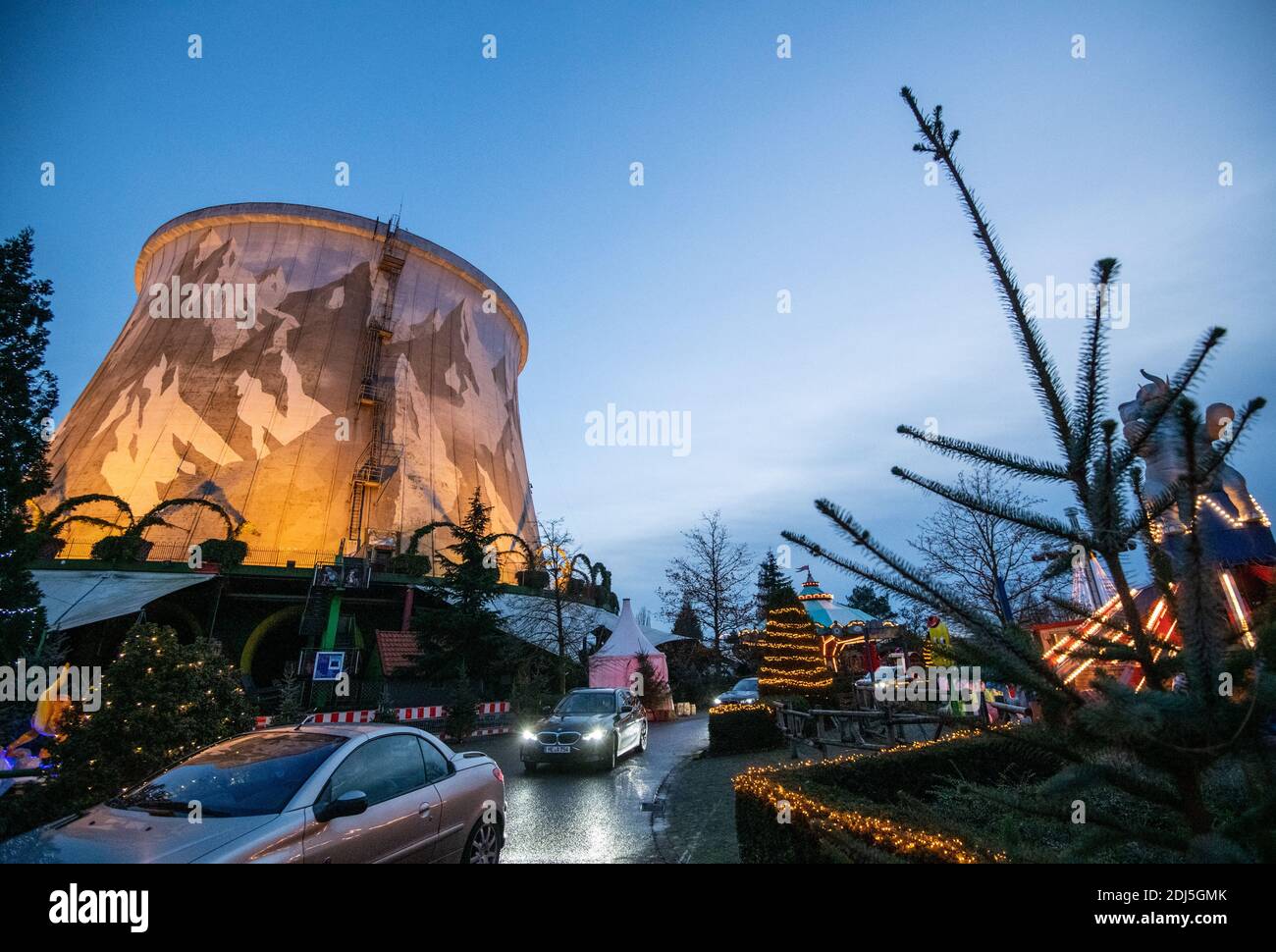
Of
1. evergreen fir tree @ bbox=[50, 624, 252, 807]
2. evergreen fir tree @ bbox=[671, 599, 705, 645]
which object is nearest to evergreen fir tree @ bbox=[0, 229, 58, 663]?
evergreen fir tree @ bbox=[50, 624, 252, 807]

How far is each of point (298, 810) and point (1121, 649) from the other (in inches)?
177

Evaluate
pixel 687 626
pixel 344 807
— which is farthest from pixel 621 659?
pixel 687 626

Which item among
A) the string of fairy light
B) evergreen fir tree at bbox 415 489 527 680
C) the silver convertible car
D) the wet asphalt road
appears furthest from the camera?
evergreen fir tree at bbox 415 489 527 680

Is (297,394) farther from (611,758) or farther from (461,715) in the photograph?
(611,758)

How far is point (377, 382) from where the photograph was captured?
31.0m

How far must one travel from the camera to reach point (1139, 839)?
1573mm

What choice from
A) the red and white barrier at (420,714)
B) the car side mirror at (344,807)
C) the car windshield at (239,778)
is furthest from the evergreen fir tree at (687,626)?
the car side mirror at (344,807)

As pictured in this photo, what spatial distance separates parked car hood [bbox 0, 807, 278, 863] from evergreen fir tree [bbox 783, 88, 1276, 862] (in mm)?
3782

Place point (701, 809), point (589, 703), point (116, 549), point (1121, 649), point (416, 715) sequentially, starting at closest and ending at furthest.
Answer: point (1121, 649)
point (701, 809)
point (589, 703)
point (416, 715)
point (116, 549)

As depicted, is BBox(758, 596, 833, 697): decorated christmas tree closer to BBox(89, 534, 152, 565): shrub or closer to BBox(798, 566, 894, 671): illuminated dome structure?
BBox(798, 566, 894, 671): illuminated dome structure

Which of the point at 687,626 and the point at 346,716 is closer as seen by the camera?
the point at 346,716

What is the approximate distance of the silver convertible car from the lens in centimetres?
328

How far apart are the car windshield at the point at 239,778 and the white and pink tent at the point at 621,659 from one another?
19536 millimetres
